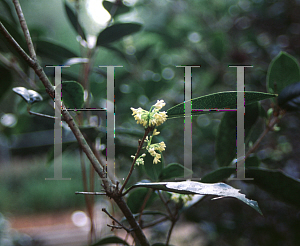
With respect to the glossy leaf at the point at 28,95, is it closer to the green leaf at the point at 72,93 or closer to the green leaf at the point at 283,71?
the green leaf at the point at 72,93

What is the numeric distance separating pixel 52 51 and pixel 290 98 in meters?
0.43

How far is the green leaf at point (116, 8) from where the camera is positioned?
488 millimetres

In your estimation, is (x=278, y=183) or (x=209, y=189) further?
(x=278, y=183)

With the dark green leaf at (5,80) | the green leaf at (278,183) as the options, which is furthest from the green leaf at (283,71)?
the dark green leaf at (5,80)

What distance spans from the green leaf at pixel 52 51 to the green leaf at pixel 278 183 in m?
0.39

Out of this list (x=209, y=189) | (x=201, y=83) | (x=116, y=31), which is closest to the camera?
(x=209, y=189)

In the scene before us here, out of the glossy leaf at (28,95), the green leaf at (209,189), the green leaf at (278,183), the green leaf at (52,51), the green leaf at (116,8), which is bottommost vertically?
the green leaf at (278,183)

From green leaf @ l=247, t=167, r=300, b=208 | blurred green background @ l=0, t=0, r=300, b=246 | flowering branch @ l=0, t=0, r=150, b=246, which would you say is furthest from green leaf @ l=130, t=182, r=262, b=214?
blurred green background @ l=0, t=0, r=300, b=246

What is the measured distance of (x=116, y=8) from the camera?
19.5 inches

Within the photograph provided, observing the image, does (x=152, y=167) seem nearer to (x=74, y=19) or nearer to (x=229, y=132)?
(x=229, y=132)

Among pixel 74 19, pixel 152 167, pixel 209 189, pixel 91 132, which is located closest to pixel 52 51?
pixel 74 19

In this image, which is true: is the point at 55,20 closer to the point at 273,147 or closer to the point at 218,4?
the point at 218,4

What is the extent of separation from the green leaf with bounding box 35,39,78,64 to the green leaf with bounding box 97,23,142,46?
0.22ft

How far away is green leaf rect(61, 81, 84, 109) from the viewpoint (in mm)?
299
